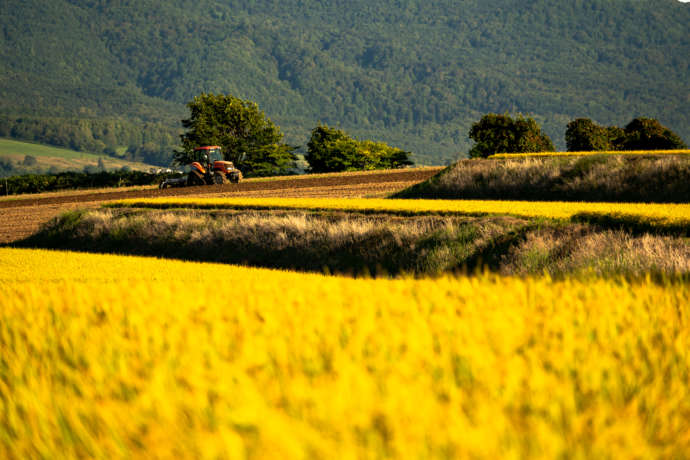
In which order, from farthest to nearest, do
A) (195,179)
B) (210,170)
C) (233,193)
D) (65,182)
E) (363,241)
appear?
(65,182) → (195,179) → (210,170) → (233,193) → (363,241)

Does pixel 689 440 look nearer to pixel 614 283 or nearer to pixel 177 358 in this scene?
pixel 177 358

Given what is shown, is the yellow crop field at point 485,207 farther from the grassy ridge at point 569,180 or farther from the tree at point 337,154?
the tree at point 337,154

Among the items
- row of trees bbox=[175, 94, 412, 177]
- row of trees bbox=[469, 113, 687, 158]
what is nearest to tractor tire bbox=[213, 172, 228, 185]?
row of trees bbox=[469, 113, 687, 158]

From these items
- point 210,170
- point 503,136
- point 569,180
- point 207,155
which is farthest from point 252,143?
point 569,180

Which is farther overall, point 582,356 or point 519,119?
point 519,119

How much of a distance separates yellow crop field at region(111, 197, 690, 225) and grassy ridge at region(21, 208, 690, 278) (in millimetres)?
667

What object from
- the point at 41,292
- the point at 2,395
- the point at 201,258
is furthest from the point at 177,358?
the point at 201,258

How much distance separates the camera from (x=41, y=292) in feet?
17.8

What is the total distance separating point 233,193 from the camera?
4078 cm

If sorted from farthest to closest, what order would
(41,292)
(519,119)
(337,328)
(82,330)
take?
(519,119), (41,292), (82,330), (337,328)

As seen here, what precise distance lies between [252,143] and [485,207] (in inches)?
3002

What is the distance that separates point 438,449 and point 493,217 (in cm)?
1589

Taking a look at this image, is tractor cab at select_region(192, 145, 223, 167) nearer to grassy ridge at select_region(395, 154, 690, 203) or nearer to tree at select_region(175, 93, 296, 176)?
grassy ridge at select_region(395, 154, 690, 203)

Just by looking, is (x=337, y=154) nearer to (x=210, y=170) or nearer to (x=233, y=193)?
(x=210, y=170)
